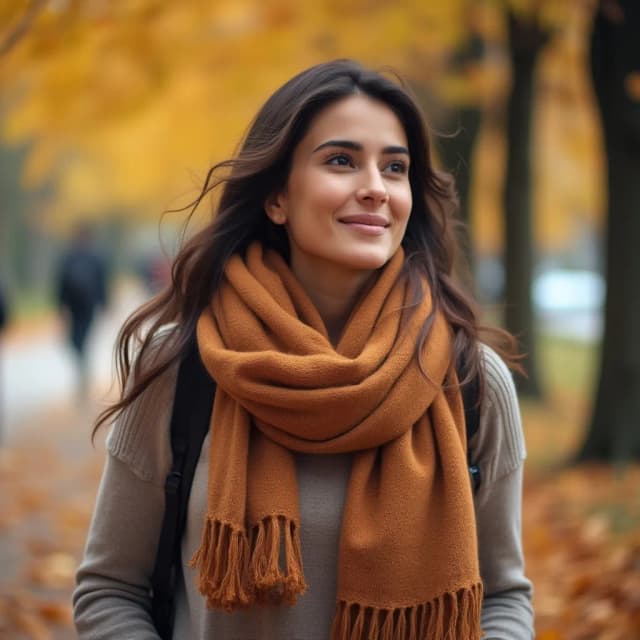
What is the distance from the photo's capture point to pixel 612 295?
7832 millimetres

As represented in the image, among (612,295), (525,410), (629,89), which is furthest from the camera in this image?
(525,410)

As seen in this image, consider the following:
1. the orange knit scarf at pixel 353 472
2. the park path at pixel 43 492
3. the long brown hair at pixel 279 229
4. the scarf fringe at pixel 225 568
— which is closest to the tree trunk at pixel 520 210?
the park path at pixel 43 492

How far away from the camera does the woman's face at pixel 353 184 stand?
255 cm

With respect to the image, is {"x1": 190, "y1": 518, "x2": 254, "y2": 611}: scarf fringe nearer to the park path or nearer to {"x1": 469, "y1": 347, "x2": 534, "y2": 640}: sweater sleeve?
{"x1": 469, "y1": 347, "x2": 534, "y2": 640}: sweater sleeve

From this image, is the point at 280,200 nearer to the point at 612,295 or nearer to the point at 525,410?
the point at 612,295

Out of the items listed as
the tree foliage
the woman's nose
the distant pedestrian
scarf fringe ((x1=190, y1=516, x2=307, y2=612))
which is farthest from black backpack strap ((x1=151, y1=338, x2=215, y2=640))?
the distant pedestrian

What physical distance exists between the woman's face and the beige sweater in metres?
0.41

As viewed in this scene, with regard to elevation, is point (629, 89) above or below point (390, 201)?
above

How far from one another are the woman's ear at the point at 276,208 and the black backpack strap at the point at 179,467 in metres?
0.41

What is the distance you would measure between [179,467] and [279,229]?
73 centimetres

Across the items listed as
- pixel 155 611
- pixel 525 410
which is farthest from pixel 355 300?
pixel 525 410

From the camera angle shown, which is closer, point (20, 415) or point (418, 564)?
point (418, 564)

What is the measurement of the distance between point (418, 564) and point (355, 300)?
2.28 ft

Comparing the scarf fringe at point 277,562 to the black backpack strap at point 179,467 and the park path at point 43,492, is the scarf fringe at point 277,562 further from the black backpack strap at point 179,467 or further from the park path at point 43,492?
the park path at point 43,492
